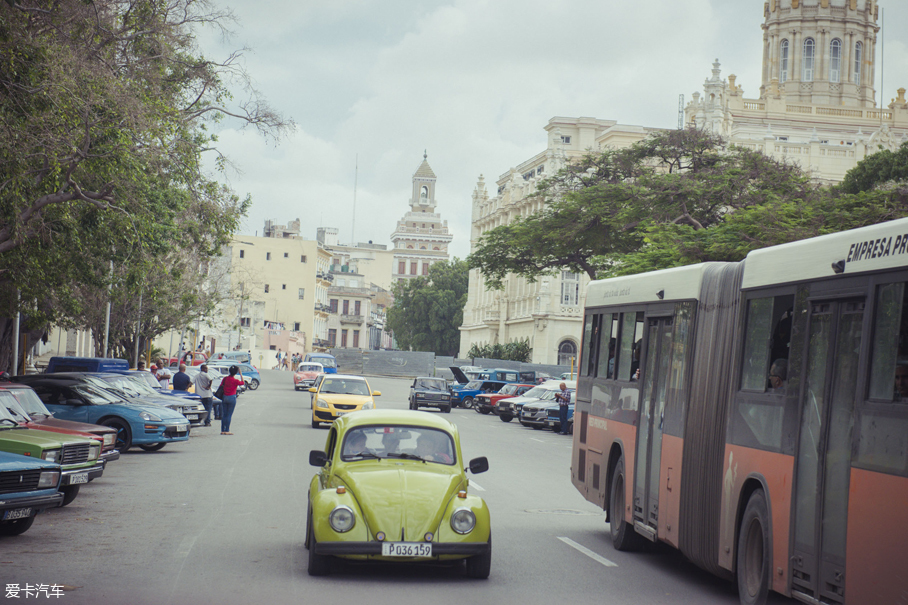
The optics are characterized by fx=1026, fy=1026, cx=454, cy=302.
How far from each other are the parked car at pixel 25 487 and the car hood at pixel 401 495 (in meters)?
3.58

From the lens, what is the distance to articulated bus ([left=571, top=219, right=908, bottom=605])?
6.52 m

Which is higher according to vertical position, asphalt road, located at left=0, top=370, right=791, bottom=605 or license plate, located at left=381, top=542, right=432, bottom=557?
license plate, located at left=381, top=542, right=432, bottom=557

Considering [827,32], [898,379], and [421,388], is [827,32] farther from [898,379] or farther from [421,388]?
[898,379]

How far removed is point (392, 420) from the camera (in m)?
10.3

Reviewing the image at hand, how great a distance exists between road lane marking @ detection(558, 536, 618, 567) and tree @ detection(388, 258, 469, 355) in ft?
359

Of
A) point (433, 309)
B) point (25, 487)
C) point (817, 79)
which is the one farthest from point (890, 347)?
point (433, 309)

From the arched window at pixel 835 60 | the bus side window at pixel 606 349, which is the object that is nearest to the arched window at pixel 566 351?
the arched window at pixel 835 60

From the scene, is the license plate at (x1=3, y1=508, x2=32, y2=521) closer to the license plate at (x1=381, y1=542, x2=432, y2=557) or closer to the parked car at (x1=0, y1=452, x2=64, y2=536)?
the parked car at (x1=0, y1=452, x2=64, y2=536)

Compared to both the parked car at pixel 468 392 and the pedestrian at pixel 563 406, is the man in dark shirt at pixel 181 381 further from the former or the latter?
the parked car at pixel 468 392

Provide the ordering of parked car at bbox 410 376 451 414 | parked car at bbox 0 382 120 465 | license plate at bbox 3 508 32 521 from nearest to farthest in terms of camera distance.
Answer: license plate at bbox 3 508 32 521 < parked car at bbox 0 382 120 465 < parked car at bbox 410 376 451 414

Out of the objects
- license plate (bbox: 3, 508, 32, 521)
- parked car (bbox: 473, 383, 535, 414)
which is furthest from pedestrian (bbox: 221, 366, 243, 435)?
parked car (bbox: 473, 383, 535, 414)

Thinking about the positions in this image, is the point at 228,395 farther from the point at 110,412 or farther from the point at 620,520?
the point at 620,520

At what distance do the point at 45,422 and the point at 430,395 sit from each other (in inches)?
1120

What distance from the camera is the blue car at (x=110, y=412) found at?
20.5 m
